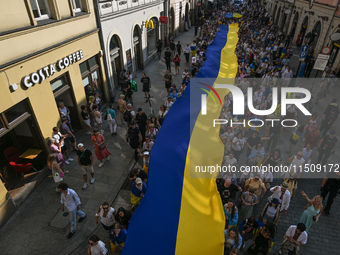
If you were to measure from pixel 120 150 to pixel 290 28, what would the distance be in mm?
30119

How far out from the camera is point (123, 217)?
6.01m

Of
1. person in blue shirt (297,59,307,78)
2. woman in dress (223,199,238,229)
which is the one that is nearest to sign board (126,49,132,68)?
person in blue shirt (297,59,307,78)

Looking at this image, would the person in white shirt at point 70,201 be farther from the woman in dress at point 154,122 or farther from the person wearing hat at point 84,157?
the woman in dress at point 154,122

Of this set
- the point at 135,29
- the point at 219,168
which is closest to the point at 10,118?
the point at 219,168

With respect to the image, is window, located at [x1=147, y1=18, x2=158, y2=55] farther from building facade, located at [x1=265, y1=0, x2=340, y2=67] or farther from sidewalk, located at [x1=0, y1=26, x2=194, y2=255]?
sidewalk, located at [x1=0, y1=26, x2=194, y2=255]

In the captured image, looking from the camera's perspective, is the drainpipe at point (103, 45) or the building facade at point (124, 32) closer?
the drainpipe at point (103, 45)

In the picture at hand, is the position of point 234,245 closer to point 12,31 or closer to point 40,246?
point 40,246

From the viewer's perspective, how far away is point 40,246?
261 inches

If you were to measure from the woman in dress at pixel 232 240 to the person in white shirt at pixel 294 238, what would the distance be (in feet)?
4.43

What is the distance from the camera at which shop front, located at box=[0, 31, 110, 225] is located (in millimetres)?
7406

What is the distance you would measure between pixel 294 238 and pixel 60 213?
702 centimetres

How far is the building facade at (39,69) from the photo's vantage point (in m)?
7.28

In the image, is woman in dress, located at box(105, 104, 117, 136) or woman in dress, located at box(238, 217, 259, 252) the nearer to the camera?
woman in dress, located at box(238, 217, 259, 252)

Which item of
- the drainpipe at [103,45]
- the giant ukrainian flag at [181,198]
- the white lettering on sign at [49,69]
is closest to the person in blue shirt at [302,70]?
the giant ukrainian flag at [181,198]
